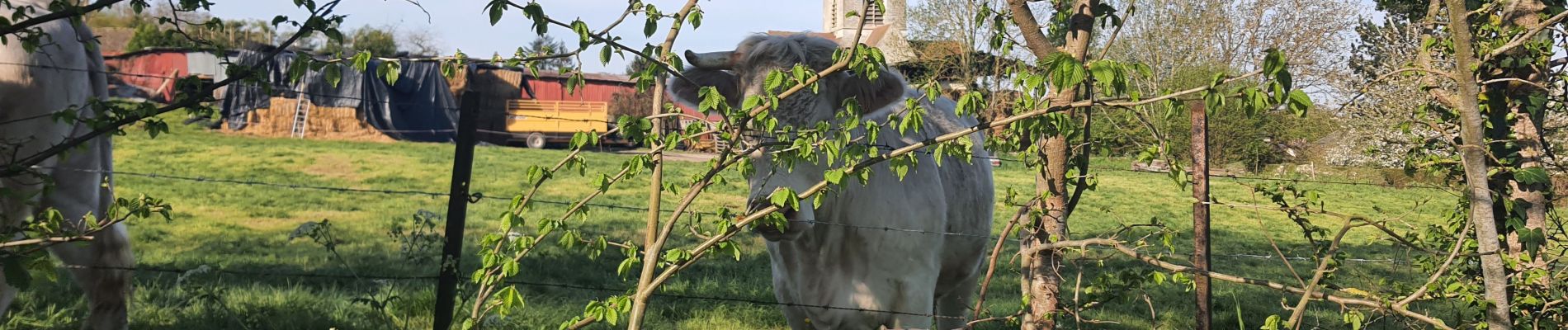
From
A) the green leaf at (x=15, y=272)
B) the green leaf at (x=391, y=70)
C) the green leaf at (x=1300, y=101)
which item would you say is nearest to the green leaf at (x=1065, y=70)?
the green leaf at (x=1300, y=101)

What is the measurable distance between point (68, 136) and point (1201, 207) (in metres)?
4.16

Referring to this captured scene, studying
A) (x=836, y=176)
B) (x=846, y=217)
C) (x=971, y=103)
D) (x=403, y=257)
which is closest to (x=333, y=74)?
(x=836, y=176)

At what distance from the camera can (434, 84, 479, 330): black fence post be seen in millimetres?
3980

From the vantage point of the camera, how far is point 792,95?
129 inches

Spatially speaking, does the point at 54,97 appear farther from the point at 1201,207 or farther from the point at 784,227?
the point at 1201,207

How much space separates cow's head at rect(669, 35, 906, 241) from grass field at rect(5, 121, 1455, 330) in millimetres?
831

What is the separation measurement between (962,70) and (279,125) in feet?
49.9

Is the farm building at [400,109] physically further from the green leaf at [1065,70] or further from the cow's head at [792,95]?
the green leaf at [1065,70]

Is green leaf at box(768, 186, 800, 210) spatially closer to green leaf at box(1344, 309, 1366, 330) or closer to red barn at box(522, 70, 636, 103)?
green leaf at box(1344, 309, 1366, 330)

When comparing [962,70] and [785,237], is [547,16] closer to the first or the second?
[785,237]

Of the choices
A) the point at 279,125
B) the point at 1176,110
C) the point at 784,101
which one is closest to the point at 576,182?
the point at 279,125

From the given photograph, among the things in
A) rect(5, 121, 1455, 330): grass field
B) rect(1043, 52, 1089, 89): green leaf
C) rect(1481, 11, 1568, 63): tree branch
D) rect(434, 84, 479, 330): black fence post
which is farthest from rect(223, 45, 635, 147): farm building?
rect(1043, 52, 1089, 89): green leaf

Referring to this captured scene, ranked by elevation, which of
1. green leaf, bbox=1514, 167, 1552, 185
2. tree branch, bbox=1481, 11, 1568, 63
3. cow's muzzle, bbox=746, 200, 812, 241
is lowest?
cow's muzzle, bbox=746, 200, 812, 241

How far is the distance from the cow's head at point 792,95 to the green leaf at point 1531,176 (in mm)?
2027
